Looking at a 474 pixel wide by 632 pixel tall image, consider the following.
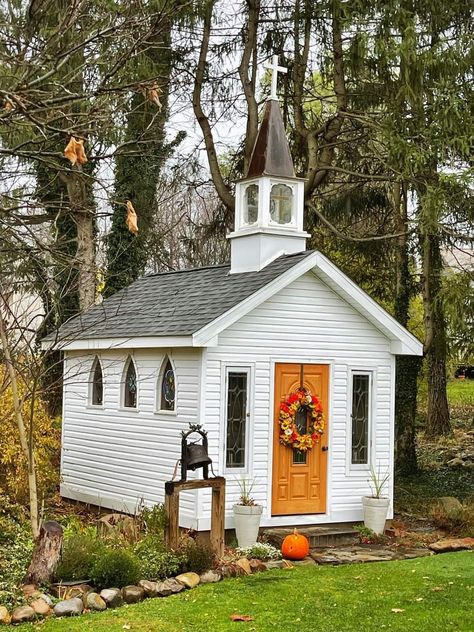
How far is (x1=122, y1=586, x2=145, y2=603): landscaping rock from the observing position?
9.90 m

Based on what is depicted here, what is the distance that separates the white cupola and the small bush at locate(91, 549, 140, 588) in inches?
219

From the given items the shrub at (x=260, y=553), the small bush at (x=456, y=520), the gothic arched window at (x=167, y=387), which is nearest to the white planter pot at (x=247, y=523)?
the shrub at (x=260, y=553)

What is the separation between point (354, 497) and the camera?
562 inches

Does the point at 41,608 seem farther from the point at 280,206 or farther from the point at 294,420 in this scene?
the point at 280,206

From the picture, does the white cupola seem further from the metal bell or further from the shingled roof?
the metal bell

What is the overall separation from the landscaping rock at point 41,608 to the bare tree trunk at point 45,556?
1.97 ft

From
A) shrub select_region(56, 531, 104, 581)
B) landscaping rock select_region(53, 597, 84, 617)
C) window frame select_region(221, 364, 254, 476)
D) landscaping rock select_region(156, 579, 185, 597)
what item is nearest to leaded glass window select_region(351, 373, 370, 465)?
window frame select_region(221, 364, 254, 476)

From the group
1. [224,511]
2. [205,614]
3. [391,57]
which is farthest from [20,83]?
[391,57]

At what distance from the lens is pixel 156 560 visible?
10.9 meters

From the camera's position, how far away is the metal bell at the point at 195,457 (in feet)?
38.4

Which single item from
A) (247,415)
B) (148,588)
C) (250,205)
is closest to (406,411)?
(250,205)

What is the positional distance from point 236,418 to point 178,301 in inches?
94.9

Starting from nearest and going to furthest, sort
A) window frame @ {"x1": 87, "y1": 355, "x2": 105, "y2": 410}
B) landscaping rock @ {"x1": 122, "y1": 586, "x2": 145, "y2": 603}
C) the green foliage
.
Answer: the green foliage → landscaping rock @ {"x1": 122, "y1": 586, "x2": 145, "y2": 603} → window frame @ {"x1": 87, "y1": 355, "x2": 105, "y2": 410}

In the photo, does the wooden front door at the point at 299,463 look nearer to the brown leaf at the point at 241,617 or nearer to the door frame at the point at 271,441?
the door frame at the point at 271,441
